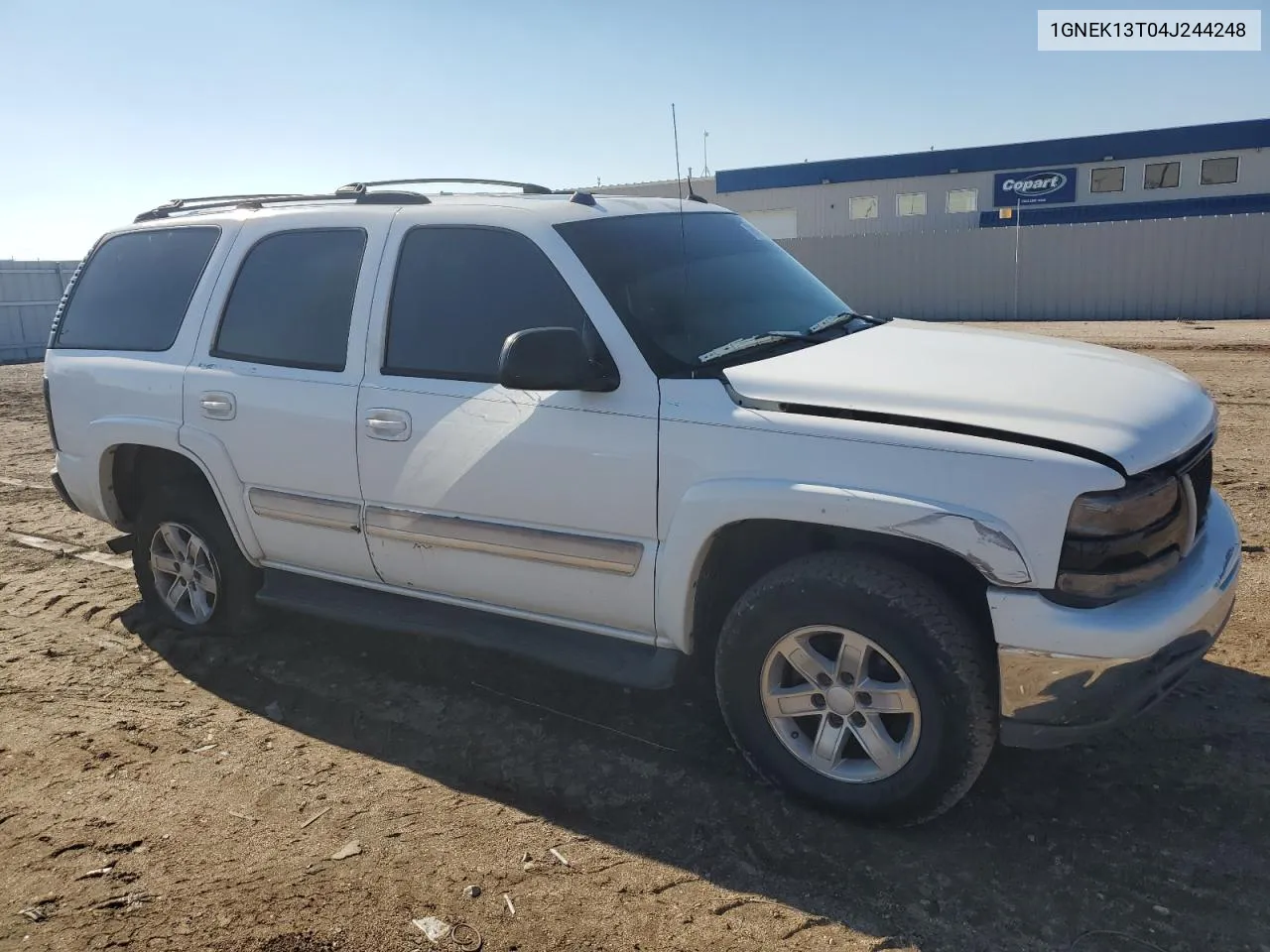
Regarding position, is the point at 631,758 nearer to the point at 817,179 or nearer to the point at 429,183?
the point at 429,183

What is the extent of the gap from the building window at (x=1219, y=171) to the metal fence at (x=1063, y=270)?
9581mm

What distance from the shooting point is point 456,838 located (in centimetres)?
326

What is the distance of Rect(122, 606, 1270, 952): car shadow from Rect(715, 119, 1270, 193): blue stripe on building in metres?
30.1

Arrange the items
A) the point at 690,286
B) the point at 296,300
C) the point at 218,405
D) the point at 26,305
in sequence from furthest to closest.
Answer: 1. the point at 26,305
2. the point at 218,405
3. the point at 296,300
4. the point at 690,286

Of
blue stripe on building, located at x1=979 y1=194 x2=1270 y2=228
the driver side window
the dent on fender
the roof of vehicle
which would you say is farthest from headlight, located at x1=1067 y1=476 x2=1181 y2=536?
blue stripe on building, located at x1=979 y1=194 x2=1270 y2=228

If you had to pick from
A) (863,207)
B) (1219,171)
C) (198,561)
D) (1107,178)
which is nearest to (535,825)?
(198,561)

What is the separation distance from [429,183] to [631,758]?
9.64 ft

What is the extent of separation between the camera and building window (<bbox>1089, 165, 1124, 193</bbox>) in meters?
30.5

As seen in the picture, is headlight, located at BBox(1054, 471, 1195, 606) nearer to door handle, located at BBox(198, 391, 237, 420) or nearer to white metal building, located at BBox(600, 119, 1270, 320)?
door handle, located at BBox(198, 391, 237, 420)

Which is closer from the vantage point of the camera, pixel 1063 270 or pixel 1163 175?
pixel 1063 270

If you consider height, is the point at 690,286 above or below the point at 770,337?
above

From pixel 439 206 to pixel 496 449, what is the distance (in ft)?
3.64

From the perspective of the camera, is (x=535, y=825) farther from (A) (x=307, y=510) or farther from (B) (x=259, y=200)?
(B) (x=259, y=200)

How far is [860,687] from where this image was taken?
3107mm
